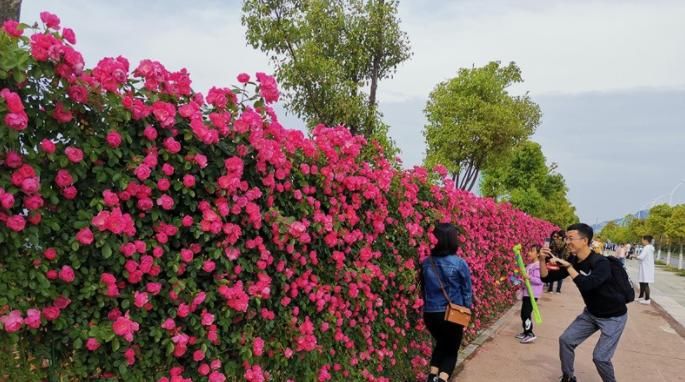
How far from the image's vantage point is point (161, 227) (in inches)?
92.8

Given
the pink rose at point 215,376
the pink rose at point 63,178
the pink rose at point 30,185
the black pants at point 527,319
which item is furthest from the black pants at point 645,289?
the pink rose at point 30,185

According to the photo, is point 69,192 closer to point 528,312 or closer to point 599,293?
point 599,293

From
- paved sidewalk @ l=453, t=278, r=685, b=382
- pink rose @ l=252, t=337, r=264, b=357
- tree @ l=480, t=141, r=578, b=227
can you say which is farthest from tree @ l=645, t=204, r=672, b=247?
pink rose @ l=252, t=337, r=264, b=357

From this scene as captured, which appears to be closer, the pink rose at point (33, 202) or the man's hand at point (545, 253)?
the pink rose at point (33, 202)

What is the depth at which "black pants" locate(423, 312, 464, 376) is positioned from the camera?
4707 mm

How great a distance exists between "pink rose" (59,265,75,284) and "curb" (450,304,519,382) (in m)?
4.63

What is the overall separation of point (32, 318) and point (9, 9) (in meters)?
2.77

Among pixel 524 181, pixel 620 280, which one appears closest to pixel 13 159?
pixel 620 280

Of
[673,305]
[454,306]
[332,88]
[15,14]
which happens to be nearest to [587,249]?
[454,306]

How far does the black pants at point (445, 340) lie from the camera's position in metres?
4.71

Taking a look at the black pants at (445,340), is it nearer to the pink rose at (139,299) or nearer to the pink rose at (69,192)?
the pink rose at (139,299)

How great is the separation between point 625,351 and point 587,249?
3803 millimetres

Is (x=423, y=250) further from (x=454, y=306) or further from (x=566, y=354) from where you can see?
(x=566, y=354)

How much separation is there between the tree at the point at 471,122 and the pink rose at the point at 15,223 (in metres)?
19.7
